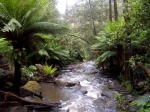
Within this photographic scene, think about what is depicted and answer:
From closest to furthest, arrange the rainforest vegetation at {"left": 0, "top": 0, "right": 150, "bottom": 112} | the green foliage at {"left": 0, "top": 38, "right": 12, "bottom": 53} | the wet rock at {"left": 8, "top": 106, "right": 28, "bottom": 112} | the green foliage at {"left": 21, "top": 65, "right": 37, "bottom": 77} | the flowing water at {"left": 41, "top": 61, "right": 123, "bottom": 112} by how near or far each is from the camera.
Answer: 1. the rainforest vegetation at {"left": 0, "top": 0, "right": 150, "bottom": 112}
2. the wet rock at {"left": 8, "top": 106, "right": 28, "bottom": 112}
3. the green foliage at {"left": 0, "top": 38, "right": 12, "bottom": 53}
4. the flowing water at {"left": 41, "top": 61, "right": 123, "bottom": 112}
5. the green foliage at {"left": 21, "top": 65, "right": 37, "bottom": 77}

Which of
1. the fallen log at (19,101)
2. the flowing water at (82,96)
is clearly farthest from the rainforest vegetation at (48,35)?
the flowing water at (82,96)

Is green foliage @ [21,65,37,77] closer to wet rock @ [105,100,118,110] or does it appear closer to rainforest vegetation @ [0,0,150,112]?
rainforest vegetation @ [0,0,150,112]

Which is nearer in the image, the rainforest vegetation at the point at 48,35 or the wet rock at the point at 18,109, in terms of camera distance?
the rainforest vegetation at the point at 48,35

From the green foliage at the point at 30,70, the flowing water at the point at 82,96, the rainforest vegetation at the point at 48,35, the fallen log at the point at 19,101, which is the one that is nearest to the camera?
the rainforest vegetation at the point at 48,35

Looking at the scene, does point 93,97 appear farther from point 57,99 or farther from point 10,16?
point 10,16

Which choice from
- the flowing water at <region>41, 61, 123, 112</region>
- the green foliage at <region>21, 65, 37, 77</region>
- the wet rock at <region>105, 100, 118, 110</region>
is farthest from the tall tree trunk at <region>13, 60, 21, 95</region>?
the green foliage at <region>21, 65, 37, 77</region>

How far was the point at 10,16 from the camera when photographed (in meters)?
5.58

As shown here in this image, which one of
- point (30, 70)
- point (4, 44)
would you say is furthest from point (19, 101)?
point (30, 70)

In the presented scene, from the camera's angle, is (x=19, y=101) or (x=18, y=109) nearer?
(x=18, y=109)

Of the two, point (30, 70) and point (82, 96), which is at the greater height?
point (30, 70)

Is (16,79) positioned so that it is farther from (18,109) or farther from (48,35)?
(48,35)

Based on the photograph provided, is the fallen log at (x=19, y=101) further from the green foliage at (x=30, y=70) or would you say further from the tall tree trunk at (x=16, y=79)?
the green foliage at (x=30, y=70)

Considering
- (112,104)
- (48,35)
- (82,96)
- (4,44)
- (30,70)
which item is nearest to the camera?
A: (4,44)

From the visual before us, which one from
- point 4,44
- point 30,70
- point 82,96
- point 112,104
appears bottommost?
point 82,96
